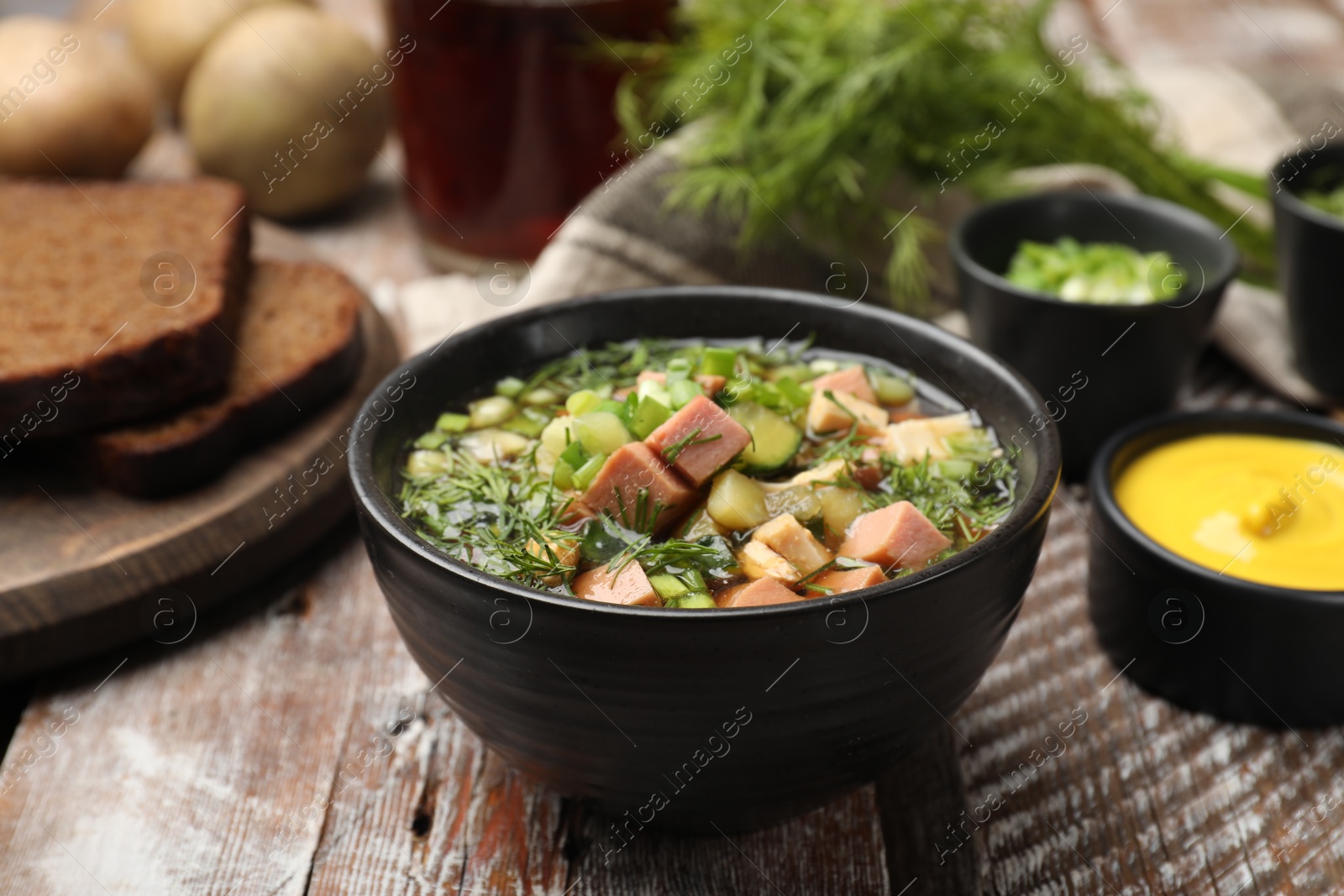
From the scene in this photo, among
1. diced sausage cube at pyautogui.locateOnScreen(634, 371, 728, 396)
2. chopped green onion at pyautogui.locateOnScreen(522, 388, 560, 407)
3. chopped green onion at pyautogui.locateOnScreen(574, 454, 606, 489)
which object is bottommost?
chopped green onion at pyautogui.locateOnScreen(522, 388, 560, 407)

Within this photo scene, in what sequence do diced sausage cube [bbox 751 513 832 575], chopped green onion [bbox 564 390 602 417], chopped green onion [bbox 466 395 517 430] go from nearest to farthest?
diced sausage cube [bbox 751 513 832 575] → chopped green onion [bbox 564 390 602 417] → chopped green onion [bbox 466 395 517 430]

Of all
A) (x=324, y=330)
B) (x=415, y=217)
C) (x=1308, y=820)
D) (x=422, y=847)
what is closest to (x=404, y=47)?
(x=415, y=217)

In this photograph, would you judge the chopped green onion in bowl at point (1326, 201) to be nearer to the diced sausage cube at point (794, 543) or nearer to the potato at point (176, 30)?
the diced sausage cube at point (794, 543)

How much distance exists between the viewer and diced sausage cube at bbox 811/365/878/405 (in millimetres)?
1930

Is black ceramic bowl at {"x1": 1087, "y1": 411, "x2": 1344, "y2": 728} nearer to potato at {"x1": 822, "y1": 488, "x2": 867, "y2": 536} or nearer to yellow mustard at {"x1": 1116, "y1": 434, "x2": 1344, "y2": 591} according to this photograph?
yellow mustard at {"x1": 1116, "y1": 434, "x2": 1344, "y2": 591}

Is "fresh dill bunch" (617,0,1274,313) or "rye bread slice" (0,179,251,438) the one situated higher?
"fresh dill bunch" (617,0,1274,313)

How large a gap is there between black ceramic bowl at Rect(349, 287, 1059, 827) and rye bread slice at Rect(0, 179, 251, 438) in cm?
88

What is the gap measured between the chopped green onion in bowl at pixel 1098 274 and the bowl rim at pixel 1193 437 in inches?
14.5

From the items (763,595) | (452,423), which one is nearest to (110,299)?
(452,423)

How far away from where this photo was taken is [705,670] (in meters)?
1.37

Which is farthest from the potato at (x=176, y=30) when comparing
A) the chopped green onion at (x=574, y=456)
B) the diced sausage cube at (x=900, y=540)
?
the diced sausage cube at (x=900, y=540)

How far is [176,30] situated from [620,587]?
3.08 m

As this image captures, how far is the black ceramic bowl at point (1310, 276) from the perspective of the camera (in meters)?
2.61

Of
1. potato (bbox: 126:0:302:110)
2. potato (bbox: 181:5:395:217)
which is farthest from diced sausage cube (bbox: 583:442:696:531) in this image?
potato (bbox: 126:0:302:110)
